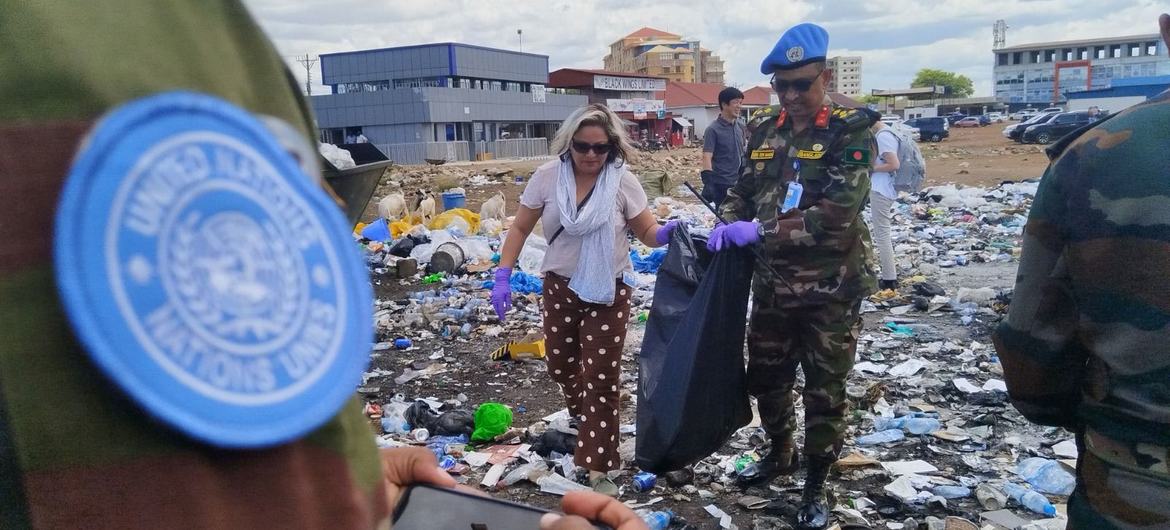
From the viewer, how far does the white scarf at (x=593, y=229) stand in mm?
3910

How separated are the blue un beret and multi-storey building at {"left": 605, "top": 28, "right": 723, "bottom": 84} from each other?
8670cm

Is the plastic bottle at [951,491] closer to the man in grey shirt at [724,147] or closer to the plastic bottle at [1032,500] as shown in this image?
the plastic bottle at [1032,500]

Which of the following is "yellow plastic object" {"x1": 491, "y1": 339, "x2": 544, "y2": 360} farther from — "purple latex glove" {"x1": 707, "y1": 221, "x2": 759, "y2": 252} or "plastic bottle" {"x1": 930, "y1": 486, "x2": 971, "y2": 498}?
"plastic bottle" {"x1": 930, "y1": 486, "x2": 971, "y2": 498}

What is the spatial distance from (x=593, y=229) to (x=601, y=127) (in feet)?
1.70

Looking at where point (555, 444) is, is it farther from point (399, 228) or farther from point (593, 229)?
point (399, 228)

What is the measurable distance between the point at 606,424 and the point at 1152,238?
269 cm

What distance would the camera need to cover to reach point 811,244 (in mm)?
3461

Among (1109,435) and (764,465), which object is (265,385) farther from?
(764,465)

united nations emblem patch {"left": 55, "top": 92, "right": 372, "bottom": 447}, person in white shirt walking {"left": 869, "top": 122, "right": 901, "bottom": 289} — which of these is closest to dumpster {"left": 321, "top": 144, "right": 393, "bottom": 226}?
united nations emblem patch {"left": 55, "top": 92, "right": 372, "bottom": 447}

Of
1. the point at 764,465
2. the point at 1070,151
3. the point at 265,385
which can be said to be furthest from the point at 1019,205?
the point at 265,385

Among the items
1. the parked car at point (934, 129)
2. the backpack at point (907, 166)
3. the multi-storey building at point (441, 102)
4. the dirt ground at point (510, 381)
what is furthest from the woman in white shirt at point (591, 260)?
the parked car at point (934, 129)

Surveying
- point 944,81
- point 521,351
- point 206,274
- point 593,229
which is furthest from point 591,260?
point 944,81

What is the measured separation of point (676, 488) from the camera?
3.98 metres

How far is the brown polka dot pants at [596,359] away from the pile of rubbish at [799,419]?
0.25 metres
